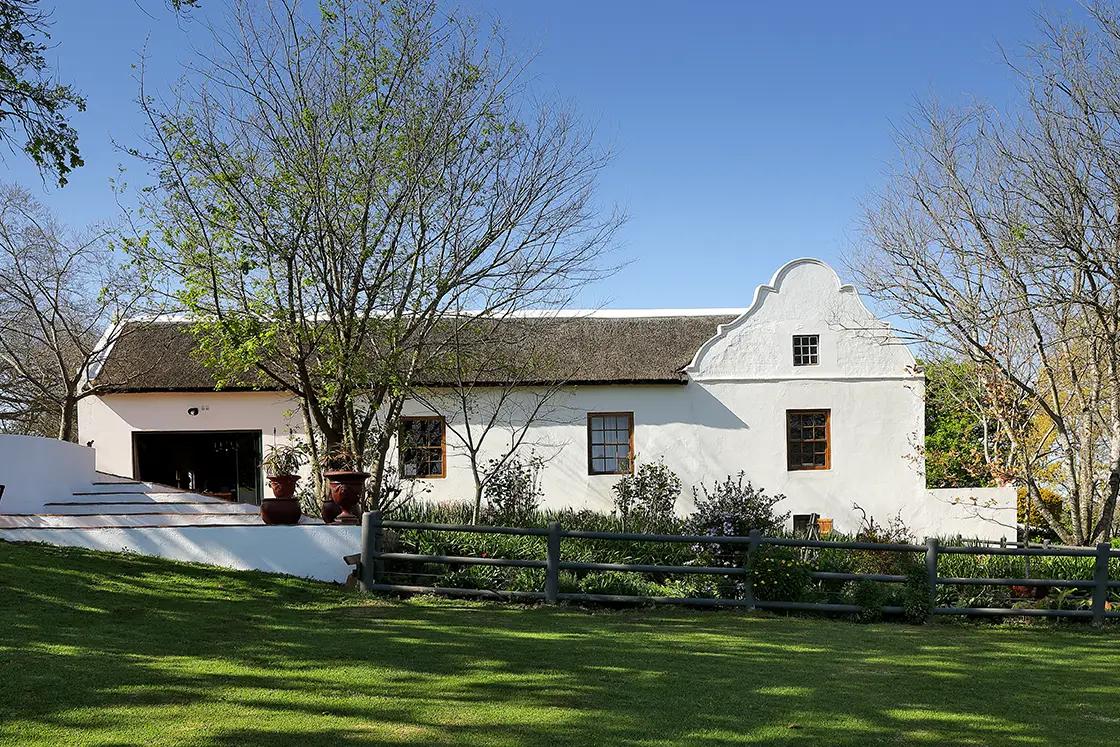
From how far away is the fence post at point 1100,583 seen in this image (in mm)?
10961

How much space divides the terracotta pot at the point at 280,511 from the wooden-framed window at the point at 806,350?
11560 mm

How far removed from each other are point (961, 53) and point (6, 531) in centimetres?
1425

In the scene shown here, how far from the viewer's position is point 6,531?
11.7 meters

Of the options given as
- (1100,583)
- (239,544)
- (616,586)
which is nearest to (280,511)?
(239,544)

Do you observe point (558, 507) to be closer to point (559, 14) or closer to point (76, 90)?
point (559, 14)

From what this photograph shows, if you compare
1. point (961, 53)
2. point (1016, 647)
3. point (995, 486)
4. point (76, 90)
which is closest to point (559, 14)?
point (961, 53)

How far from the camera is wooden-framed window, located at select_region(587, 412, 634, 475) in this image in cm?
1959

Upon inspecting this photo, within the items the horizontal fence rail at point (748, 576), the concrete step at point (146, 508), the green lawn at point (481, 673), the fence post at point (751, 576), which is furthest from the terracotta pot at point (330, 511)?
the fence post at point (751, 576)

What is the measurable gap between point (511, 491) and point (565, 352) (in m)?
3.76

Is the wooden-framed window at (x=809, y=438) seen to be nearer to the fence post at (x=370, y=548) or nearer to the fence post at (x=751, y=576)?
the fence post at (x=751, y=576)

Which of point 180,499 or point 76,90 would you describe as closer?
point 76,90

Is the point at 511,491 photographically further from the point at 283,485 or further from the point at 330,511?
the point at 283,485

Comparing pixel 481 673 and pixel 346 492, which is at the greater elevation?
pixel 346 492

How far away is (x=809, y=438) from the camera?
19.9 meters
